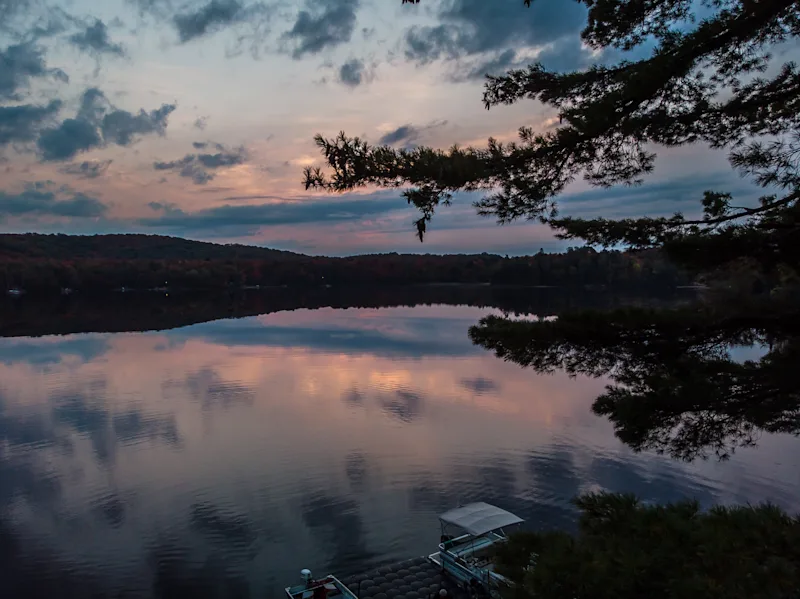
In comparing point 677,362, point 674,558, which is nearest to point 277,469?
point 677,362

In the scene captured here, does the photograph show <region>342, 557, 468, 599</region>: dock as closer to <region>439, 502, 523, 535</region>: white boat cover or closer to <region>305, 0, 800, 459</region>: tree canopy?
<region>439, 502, 523, 535</region>: white boat cover

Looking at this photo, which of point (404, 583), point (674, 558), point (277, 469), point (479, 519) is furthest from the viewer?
point (277, 469)

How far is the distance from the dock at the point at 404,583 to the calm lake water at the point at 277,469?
1.22 m

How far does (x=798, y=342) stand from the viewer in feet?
21.6

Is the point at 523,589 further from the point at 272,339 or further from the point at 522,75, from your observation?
the point at 272,339

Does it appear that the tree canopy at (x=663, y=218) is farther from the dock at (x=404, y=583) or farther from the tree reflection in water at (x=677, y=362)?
the dock at (x=404, y=583)

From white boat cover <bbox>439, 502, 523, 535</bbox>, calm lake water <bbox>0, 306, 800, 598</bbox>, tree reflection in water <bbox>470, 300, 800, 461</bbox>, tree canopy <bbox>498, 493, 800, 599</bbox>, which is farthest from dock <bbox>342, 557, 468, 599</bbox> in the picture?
tree canopy <bbox>498, 493, 800, 599</bbox>

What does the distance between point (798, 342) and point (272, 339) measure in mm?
62931

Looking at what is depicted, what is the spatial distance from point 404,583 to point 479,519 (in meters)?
2.82

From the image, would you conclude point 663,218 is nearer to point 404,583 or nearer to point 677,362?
point 677,362

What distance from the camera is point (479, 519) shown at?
55.8 ft

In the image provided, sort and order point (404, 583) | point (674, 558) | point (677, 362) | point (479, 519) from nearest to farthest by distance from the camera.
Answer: point (674, 558) < point (677, 362) < point (404, 583) < point (479, 519)

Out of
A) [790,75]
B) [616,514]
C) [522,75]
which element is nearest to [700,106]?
[790,75]

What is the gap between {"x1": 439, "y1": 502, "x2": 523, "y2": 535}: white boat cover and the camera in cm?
1656
